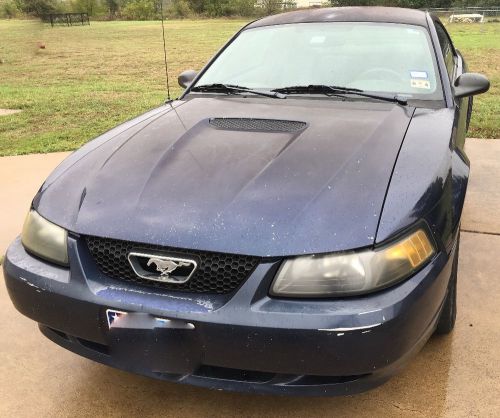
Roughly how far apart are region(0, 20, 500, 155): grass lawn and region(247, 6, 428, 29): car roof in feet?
9.94

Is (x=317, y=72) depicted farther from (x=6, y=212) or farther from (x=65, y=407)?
(x=6, y=212)

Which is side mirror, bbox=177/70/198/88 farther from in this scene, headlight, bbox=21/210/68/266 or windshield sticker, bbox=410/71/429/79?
headlight, bbox=21/210/68/266

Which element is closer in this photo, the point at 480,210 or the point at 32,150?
the point at 480,210

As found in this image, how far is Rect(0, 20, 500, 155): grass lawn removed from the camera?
7.12 meters

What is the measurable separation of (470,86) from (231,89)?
129 centimetres

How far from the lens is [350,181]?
1976 mm

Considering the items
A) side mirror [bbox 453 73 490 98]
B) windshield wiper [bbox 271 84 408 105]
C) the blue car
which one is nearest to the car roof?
side mirror [bbox 453 73 490 98]

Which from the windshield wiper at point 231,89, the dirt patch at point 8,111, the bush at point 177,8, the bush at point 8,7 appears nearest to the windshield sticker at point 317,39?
the windshield wiper at point 231,89

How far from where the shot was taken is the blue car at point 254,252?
5.64 feet

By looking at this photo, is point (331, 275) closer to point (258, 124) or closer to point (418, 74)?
point (258, 124)

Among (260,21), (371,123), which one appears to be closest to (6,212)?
(260,21)

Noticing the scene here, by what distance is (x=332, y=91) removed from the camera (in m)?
2.91

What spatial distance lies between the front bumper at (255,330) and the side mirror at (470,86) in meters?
1.37

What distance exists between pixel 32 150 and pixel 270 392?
5029mm
